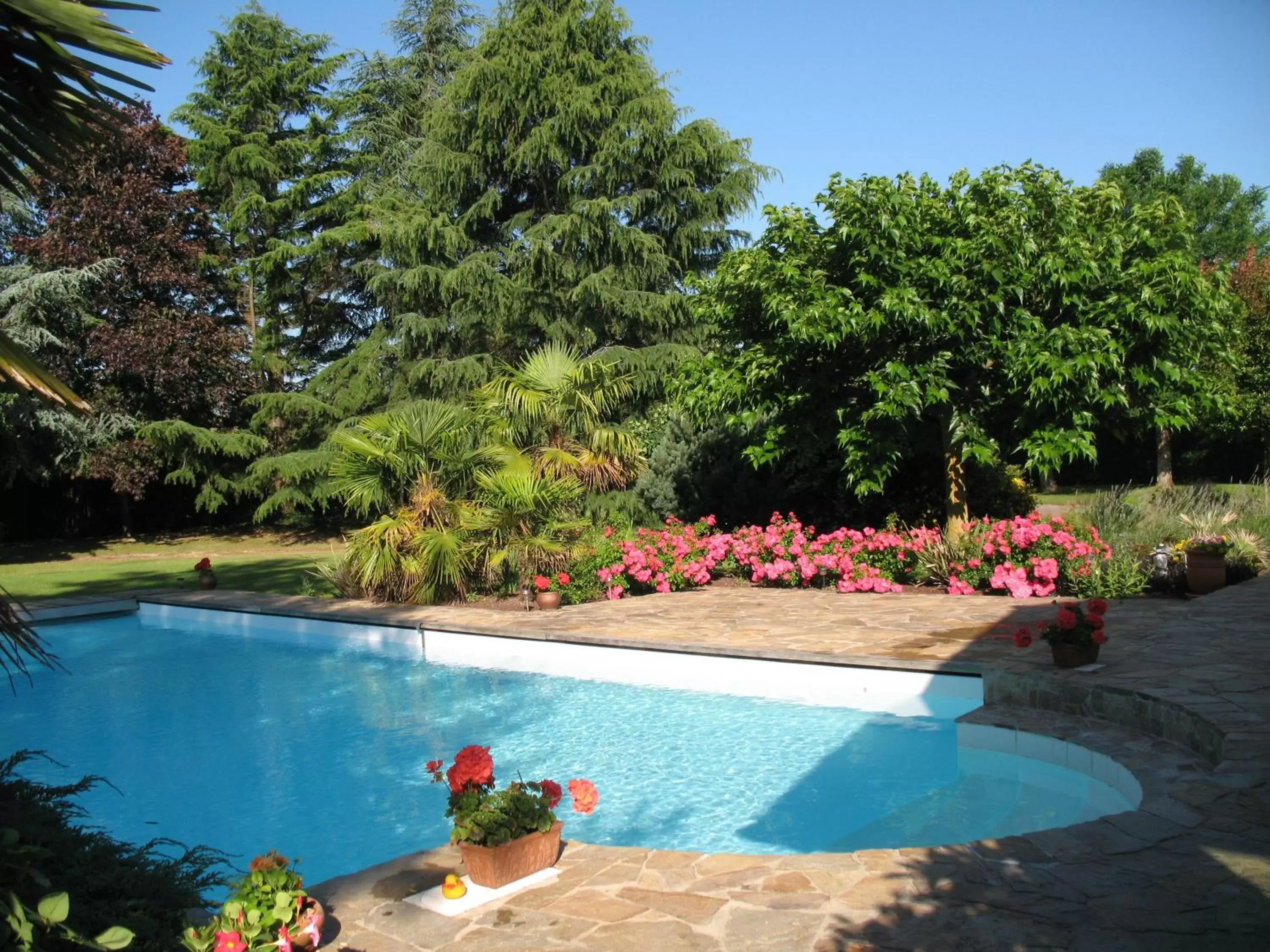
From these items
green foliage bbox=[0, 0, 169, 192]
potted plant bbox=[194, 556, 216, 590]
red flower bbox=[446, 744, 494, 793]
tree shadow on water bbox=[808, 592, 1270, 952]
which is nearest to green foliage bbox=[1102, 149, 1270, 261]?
potted plant bbox=[194, 556, 216, 590]

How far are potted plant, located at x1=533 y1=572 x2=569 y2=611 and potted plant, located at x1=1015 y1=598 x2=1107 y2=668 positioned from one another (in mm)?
6377

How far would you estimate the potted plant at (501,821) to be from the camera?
4230 millimetres

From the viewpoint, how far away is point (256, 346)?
2673cm

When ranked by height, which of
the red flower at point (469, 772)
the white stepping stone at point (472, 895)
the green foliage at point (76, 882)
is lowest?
the white stepping stone at point (472, 895)

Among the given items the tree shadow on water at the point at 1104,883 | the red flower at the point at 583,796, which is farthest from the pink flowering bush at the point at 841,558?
the red flower at the point at 583,796

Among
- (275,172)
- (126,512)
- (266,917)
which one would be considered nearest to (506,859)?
(266,917)

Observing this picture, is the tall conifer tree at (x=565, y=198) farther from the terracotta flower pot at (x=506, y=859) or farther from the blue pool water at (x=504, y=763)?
the terracotta flower pot at (x=506, y=859)

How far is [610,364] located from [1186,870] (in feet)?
39.7

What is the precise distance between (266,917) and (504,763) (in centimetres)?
459

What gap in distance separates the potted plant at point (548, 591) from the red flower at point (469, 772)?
7584 millimetres

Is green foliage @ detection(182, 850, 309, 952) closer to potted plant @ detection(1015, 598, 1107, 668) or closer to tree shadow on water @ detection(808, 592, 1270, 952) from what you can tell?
tree shadow on water @ detection(808, 592, 1270, 952)

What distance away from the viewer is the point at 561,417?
14.4 metres

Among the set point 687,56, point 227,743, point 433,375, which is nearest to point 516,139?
point 687,56

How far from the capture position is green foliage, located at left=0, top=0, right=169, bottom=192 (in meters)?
2.33
